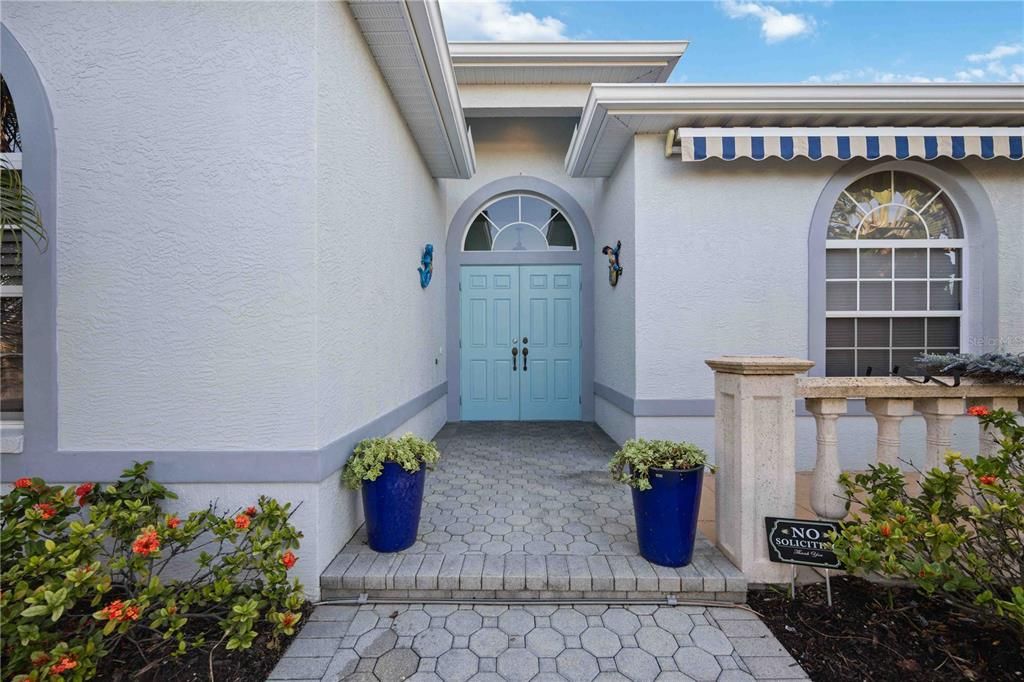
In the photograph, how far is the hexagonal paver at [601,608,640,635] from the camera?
7.19ft

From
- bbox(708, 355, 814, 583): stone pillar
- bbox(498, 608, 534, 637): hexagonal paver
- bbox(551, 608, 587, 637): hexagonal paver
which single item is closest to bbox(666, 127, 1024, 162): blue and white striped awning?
bbox(708, 355, 814, 583): stone pillar

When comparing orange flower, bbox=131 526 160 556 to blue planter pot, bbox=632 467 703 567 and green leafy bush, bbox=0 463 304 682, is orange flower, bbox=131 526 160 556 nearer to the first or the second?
green leafy bush, bbox=0 463 304 682

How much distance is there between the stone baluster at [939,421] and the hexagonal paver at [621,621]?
78.3 inches

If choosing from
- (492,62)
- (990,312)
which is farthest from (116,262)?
(990,312)

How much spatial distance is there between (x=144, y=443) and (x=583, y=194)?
19.5ft

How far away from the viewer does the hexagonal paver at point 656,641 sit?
2053mm

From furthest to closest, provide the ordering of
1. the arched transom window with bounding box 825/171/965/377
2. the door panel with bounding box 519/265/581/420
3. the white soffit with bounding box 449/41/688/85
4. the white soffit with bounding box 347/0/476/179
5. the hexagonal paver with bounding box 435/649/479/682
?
the door panel with bounding box 519/265/581/420 < the white soffit with bounding box 449/41/688/85 < the arched transom window with bounding box 825/171/965/377 < the white soffit with bounding box 347/0/476/179 < the hexagonal paver with bounding box 435/649/479/682

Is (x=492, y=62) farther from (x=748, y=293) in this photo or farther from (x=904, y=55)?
(x=904, y=55)

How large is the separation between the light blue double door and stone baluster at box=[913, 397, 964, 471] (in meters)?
4.35

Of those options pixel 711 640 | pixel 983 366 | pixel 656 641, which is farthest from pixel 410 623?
pixel 983 366

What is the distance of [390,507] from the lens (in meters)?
2.64

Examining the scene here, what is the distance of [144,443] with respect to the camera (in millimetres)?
2398

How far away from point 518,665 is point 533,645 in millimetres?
145

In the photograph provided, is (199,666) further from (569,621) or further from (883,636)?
(883,636)
